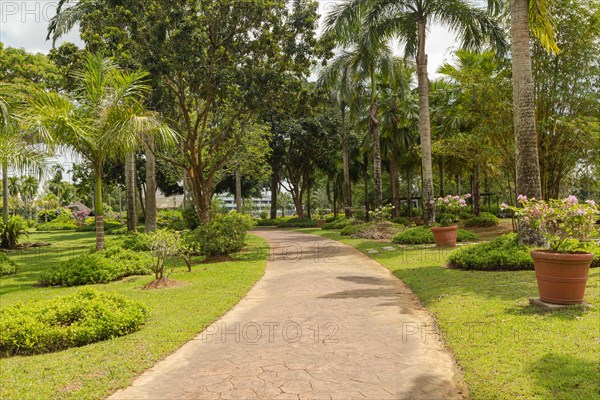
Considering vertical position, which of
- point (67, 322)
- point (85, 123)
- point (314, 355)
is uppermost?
point (85, 123)

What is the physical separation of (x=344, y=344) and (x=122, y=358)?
2.65 metres

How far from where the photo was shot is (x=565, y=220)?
638 cm

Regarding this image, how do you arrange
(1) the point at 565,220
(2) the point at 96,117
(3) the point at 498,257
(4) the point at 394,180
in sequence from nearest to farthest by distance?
(1) the point at 565,220 → (3) the point at 498,257 → (2) the point at 96,117 → (4) the point at 394,180

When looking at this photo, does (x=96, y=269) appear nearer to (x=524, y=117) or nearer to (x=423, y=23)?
(x=524, y=117)

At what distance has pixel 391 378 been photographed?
13.8 ft

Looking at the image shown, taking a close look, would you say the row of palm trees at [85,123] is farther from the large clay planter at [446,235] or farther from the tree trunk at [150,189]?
the large clay planter at [446,235]

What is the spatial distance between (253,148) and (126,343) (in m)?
22.2

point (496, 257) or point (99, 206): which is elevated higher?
point (99, 206)

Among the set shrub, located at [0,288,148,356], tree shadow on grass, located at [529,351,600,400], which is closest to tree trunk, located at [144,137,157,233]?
shrub, located at [0,288,148,356]

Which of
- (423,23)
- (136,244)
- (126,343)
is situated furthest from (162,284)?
(423,23)

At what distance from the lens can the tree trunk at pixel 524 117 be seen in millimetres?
9859

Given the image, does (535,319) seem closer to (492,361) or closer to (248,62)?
(492,361)

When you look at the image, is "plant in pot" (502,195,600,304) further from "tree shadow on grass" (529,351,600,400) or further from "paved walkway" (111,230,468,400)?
"tree shadow on grass" (529,351,600,400)

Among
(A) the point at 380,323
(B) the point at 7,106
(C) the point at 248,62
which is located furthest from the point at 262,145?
(A) the point at 380,323
